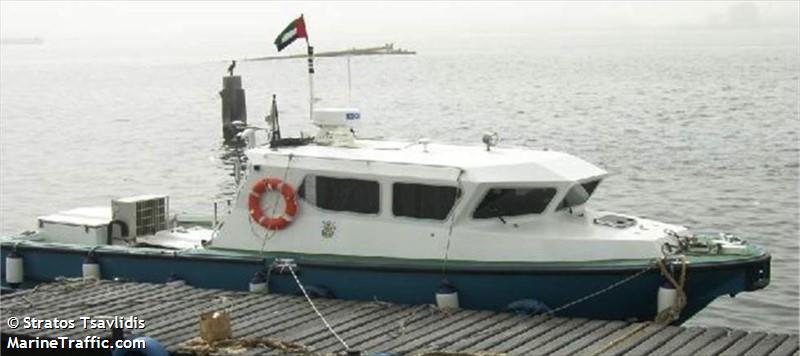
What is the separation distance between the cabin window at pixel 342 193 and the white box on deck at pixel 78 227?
400 centimetres

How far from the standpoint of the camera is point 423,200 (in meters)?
15.3

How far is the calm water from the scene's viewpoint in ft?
106

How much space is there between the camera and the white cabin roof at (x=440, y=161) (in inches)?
591

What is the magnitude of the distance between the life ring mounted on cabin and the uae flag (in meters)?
2.29

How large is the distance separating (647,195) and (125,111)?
52629 mm

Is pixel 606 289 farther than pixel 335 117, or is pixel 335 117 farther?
pixel 335 117

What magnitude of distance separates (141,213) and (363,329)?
6072 mm

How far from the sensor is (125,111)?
260ft

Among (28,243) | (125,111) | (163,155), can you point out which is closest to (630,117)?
(163,155)

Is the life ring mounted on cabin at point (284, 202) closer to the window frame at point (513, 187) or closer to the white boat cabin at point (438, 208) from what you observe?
the white boat cabin at point (438, 208)

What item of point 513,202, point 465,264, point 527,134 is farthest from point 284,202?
Result: point 527,134

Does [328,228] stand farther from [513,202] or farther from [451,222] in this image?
[513,202]

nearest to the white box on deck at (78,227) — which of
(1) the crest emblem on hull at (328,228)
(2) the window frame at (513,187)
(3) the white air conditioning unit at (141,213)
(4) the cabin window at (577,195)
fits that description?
(3) the white air conditioning unit at (141,213)

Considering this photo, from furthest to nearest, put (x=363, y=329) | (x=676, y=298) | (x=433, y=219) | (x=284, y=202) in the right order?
(x=284, y=202)
(x=433, y=219)
(x=676, y=298)
(x=363, y=329)
